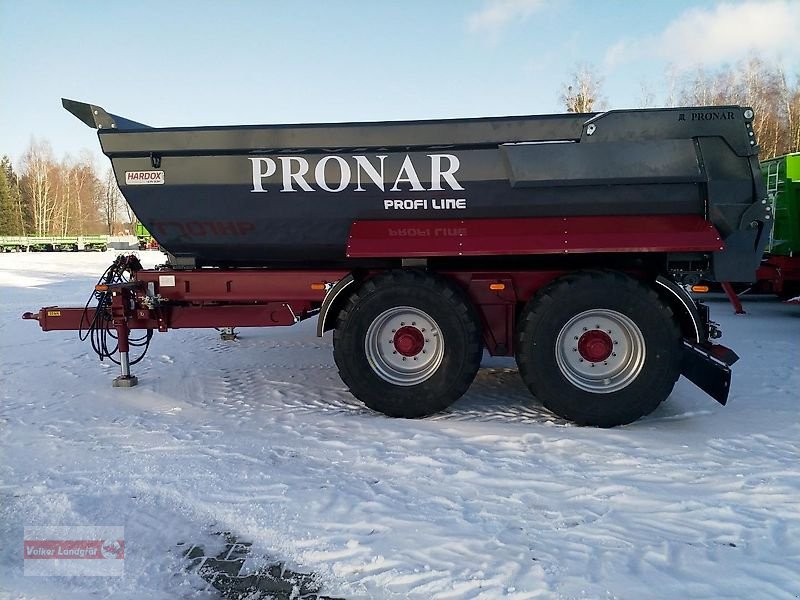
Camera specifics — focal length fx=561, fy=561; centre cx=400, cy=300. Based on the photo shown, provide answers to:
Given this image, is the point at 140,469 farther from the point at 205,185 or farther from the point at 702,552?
the point at 702,552

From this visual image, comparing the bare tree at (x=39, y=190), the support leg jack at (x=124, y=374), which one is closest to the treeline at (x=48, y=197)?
the bare tree at (x=39, y=190)

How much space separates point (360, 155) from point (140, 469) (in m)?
2.87

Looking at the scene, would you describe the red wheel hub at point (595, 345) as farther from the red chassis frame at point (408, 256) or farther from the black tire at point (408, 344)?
the black tire at point (408, 344)

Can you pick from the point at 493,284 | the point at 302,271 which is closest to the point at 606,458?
the point at 493,284

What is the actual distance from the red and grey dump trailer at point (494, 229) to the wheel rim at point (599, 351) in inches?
0.5

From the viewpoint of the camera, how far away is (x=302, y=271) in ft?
16.8

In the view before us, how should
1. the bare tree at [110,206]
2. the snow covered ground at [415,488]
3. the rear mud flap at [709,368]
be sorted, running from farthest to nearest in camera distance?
the bare tree at [110,206]
the rear mud flap at [709,368]
the snow covered ground at [415,488]

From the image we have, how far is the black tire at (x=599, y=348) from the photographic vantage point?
4.50 m

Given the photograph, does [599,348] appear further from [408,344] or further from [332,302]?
[332,302]

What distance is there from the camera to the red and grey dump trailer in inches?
176

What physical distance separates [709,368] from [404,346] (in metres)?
2.44

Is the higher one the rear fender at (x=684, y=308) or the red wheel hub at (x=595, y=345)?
the rear fender at (x=684, y=308)

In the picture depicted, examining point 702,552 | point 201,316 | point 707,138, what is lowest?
point 702,552

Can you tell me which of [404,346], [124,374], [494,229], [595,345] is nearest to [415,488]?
[404,346]
